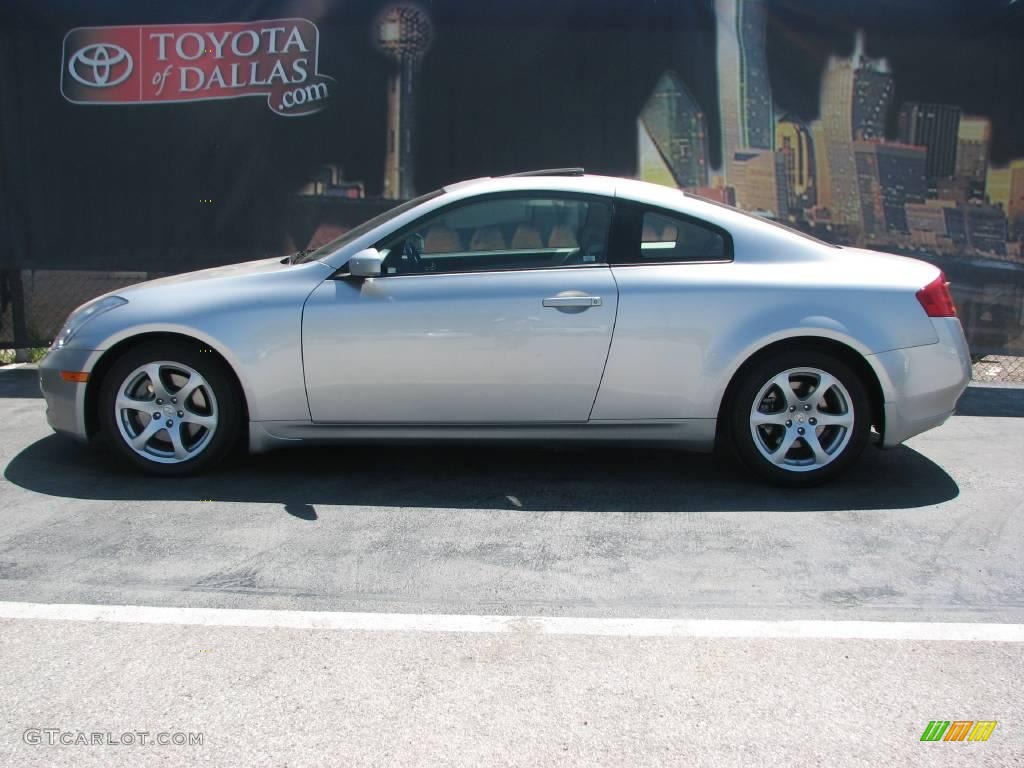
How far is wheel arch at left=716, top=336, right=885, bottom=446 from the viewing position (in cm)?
471

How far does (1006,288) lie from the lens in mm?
7504

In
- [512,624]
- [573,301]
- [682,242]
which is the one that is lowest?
[512,624]

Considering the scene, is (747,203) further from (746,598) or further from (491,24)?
(746,598)

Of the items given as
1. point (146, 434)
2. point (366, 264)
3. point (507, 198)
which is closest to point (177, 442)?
point (146, 434)

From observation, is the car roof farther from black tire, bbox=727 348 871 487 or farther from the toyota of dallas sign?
the toyota of dallas sign

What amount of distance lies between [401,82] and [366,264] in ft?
11.6

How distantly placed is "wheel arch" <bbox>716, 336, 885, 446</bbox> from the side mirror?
6.00ft

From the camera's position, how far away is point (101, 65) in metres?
7.65

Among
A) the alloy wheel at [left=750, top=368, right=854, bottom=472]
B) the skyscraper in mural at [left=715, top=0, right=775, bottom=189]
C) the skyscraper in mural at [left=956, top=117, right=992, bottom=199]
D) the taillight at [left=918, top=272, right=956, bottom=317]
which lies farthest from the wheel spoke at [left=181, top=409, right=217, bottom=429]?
the skyscraper in mural at [left=956, top=117, right=992, bottom=199]

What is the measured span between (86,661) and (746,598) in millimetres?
2324

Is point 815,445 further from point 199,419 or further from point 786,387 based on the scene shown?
point 199,419

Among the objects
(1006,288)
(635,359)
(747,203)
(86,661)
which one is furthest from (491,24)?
(86,661)

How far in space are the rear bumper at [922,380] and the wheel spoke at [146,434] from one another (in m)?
3.57

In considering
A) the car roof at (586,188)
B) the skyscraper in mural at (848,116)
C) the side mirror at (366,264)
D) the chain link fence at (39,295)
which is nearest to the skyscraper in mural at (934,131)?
the skyscraper in mural at (848,116)
